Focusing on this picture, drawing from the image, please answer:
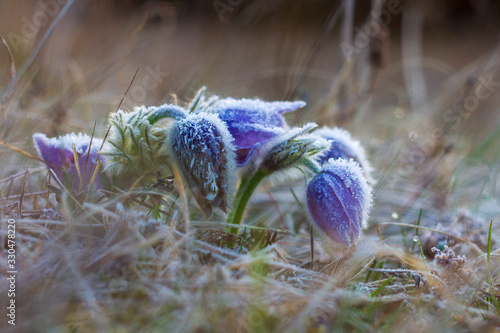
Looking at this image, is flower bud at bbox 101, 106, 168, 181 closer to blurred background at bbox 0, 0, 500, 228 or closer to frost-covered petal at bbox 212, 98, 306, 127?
blurred background at bbox 0, 0, 500, 228

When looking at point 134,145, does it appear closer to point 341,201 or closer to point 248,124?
point 248,124

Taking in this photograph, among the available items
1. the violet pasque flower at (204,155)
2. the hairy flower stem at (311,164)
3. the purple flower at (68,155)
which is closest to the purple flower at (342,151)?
the hairy flower stem at (311,164)

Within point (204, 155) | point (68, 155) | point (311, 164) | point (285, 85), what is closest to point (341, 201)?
point (311, 164)

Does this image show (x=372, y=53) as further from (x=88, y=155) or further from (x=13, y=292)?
(x=13, y=292)

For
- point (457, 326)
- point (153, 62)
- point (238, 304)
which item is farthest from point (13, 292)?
point (153, 62)

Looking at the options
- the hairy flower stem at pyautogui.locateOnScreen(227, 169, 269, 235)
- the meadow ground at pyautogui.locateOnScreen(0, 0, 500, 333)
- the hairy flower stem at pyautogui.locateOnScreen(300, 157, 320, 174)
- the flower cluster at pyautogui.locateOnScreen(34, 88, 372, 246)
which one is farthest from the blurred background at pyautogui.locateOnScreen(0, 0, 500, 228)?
the hairy flower stem at pyautogui.locateOnScreen(300, 157, 320, 174)

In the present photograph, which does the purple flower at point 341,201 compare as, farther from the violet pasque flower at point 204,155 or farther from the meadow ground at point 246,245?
the violet pasque flower at point 204,155
